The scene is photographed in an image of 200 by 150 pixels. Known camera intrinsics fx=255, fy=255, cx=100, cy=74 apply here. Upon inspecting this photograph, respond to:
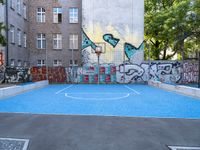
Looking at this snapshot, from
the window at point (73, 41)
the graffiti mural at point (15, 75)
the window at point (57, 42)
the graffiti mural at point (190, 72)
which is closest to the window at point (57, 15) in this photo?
the window at point (57, 42)

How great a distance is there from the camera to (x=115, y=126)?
298 inches

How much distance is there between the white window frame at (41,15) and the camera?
34.6m

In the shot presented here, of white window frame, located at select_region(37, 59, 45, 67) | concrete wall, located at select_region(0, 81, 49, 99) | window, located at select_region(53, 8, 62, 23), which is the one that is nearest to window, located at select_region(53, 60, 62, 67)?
white window frame, located at select_region(37, 59, 45, 67)

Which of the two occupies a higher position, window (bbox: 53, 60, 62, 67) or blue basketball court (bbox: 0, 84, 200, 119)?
window (bbox: 53, 60, 62, 67)

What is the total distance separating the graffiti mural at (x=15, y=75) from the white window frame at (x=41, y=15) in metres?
9.51

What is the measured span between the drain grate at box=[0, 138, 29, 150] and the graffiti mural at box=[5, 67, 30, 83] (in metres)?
21.7

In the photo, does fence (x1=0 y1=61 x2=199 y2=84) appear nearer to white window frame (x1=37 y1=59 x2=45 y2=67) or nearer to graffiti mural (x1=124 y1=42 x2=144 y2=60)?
graffiti mural (x1=124 y1=42 x2=144 y2=60)

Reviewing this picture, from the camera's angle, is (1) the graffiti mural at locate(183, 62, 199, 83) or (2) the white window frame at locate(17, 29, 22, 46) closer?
(1) the graffiti mural at locate(183, 62, 199, 83)

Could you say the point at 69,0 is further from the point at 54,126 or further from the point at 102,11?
the point at 54,126

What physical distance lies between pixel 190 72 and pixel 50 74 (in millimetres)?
15886

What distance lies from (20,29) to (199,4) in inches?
817

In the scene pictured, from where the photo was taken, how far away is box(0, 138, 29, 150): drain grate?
5431 millimetres

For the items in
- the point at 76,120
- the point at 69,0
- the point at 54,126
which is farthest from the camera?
the point at 69,0

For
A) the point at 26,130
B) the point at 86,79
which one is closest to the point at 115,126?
the point at 26,130
